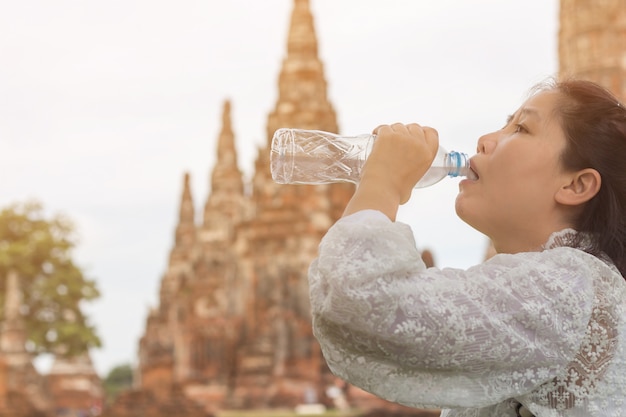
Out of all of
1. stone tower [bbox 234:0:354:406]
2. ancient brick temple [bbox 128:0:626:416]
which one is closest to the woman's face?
ancient brick temple [bbox 128:0:626:416]

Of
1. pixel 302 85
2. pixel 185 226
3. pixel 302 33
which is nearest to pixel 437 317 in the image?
pixel 302 85

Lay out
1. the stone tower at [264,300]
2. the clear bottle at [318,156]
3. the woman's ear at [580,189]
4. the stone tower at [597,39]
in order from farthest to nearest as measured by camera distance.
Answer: the stone tower at [264,300] < the stone tower at [597,39] < the clear bottle at [318,156] < the woman's ear at [580,189]

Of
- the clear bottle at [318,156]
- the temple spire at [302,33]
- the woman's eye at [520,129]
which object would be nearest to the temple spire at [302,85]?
the temple spire at [302,33]

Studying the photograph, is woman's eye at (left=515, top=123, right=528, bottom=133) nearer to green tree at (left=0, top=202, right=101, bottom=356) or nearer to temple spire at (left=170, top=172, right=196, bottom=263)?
green tree at (left=0, top=202, right=101, bottom=356)

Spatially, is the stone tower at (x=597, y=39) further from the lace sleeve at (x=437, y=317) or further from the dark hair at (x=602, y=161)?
the lace sleeve at (x=437, y=317)

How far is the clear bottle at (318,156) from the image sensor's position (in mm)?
1972

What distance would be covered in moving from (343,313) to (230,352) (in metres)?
30.9

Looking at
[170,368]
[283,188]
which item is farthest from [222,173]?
[170,368]

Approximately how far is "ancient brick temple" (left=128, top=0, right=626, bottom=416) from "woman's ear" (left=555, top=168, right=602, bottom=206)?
17880mm

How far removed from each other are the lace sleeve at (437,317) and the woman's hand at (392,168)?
0.06 meters

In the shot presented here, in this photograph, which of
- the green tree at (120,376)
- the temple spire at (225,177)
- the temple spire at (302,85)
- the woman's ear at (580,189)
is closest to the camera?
the woman's ear at (580,189)

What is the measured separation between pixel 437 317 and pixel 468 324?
5 centimetres

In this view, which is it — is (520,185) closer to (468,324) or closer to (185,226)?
(468,324)

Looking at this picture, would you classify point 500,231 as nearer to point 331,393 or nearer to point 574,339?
point 574,339
